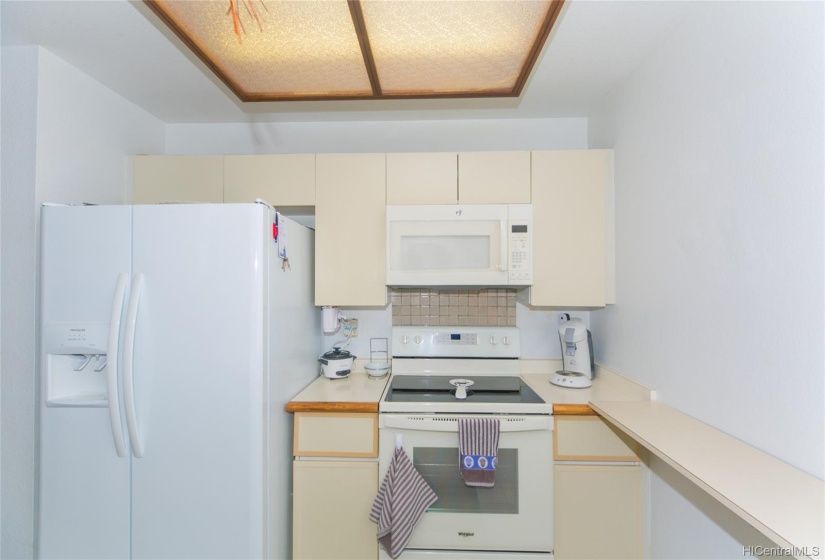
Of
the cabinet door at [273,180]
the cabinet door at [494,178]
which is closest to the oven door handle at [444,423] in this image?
the cabinet door at [494,178]

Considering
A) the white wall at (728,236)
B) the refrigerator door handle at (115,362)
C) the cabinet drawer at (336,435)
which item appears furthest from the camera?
the cabinet drawer at (336,435)

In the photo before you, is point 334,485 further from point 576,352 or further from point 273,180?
point 273,180

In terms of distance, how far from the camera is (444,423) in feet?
5.43

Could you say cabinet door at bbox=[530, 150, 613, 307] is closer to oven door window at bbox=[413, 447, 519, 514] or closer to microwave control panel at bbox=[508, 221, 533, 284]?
microwave control panel at bbox=[508, 221, 533, 284]

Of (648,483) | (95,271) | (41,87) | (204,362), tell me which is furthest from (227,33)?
(648,483)

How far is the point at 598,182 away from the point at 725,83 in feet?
2.53

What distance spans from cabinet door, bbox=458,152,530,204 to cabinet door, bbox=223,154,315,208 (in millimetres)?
839

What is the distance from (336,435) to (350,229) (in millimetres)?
1042

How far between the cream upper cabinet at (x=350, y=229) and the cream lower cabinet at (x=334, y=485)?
0.65m

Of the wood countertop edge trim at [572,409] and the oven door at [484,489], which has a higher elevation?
the wood countertop edge trim at [572,409]

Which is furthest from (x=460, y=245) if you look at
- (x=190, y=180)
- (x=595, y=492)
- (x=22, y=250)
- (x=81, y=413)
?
(x=22, y=250)

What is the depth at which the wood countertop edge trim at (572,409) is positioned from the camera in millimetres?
1627

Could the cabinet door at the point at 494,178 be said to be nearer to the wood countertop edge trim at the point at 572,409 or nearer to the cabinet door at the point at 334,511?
the wood countertop edge trim at the point at 572,409

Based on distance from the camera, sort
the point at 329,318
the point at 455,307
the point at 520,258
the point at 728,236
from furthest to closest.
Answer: the point at 455,307, the point at 329,318, the point at 520,258, the point at 728,236
